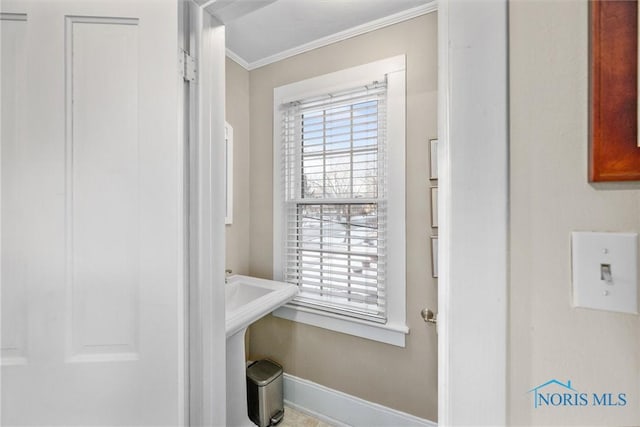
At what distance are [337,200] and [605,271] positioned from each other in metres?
1.38

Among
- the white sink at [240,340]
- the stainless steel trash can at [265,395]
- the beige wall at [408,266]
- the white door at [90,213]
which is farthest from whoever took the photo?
the stainless steel trash can at [265,395]

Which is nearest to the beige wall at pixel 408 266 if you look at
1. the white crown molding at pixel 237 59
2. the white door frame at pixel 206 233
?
the white crown molding at pixel 237 59

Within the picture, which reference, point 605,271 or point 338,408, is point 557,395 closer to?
point 605,271

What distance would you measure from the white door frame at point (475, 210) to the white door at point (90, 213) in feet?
2.27

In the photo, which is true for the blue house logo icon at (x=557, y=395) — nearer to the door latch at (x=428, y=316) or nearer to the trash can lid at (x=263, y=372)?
the door latch at (x=428, y=316)

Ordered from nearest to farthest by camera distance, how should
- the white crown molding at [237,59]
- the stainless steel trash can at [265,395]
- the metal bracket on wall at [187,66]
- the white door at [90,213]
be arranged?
the white door at [90,213] < the metal bracket on wall at [187,66] < the stainless steel trash can at [265,395] < the white crown molding at [237,59]

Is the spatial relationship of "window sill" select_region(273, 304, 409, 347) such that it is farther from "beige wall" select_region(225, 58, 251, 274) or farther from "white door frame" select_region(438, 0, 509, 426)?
"white door frame" select_region(438, 0, 509, 426)

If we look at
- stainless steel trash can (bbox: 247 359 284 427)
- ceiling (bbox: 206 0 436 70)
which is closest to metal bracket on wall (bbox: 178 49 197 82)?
ceiling (bbox: 206 0 436 70)

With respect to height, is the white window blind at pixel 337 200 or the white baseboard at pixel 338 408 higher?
the white window blind at pixel 337 200

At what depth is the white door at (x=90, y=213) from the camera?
2.23 ft

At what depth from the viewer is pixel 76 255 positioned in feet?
2.30

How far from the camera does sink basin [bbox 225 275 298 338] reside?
1439mm

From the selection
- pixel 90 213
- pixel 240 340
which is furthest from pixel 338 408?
pixel 90 213

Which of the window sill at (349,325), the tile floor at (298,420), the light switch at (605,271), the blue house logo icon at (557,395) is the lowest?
the tile floor at (298,420)
